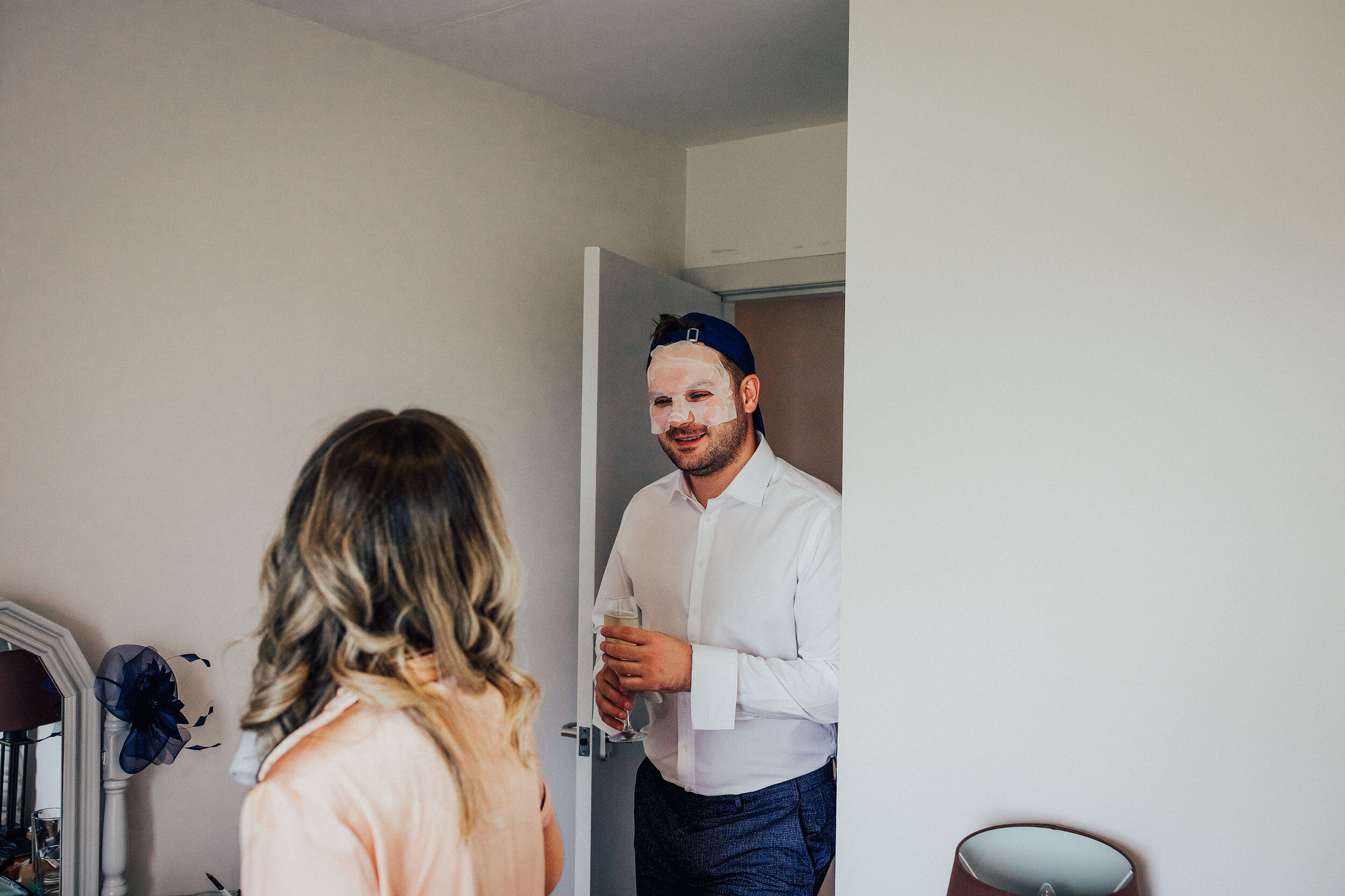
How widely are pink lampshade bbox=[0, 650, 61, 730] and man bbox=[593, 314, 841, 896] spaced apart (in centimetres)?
97

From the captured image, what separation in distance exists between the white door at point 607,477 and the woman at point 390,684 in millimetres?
1139

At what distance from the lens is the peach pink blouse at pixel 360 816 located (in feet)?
2.52

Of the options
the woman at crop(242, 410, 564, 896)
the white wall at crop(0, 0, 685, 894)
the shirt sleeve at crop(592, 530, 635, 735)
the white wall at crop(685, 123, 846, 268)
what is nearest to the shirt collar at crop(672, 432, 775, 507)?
the shirt sleeve at crop(592, 530, 635, 735)

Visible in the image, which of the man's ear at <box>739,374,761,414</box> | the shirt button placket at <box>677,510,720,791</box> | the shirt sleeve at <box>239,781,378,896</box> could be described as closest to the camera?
the shirt sleeve at <box>239,781,378,896</box>

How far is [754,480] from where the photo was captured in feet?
6.51

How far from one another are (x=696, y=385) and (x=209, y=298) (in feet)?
3.33

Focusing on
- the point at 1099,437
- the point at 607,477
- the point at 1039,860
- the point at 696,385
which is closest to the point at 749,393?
the point at 696,385

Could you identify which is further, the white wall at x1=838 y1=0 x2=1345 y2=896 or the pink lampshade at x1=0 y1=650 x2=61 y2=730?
the pink lampshade at x1=0 y1=650 x2=61 y2=730

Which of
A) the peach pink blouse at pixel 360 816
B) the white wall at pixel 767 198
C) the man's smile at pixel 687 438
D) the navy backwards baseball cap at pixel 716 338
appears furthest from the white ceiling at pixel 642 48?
the peach pink blouse at pixel 360 816

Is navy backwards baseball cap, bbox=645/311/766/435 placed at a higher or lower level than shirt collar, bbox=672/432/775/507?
higher

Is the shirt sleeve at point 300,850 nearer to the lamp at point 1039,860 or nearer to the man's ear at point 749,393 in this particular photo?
the lamp at point 1039,860

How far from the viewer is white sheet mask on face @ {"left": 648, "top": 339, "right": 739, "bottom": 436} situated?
6.47 feet

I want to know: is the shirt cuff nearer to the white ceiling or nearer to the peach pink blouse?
the peach pink blouse

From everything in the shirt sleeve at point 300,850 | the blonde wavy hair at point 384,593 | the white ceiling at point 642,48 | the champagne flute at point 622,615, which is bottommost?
the shirt sleeve at point 300,850
